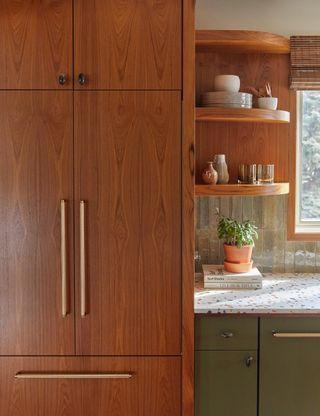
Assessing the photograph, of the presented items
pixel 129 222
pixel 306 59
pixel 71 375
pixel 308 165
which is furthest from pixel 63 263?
pixel 306 59

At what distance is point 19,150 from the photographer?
194 centimetres

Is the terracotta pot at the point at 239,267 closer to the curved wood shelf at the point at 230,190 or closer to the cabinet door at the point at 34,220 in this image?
the curved wood shelf at the point at 230,190

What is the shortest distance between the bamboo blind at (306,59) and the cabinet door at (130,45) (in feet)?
2.95

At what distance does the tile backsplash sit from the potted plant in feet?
0.63

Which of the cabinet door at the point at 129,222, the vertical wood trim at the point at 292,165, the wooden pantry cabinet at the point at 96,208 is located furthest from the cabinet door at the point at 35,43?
the vertical wood trim at the point at 292,165

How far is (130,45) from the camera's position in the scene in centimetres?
193

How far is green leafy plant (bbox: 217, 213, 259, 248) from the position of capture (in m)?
2.41

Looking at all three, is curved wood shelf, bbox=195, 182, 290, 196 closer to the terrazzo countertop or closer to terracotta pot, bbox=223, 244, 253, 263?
terracotta pot, bbox=223, 244, 253, 263

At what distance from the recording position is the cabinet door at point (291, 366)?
2.05 metres

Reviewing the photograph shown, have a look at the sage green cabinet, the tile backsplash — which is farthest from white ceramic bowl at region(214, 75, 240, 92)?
the sage green cabinet

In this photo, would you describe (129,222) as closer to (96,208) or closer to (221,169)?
(96,208)

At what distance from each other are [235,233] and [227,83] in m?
0.76

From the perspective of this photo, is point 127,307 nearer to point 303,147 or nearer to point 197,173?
point 197,173

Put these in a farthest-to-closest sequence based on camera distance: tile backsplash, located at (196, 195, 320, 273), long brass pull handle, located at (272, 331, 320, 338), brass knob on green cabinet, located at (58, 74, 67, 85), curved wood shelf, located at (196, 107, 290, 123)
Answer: tile backsplash, located at (196, 195, 320, 273) < curved wood shelf, located at (196, 107, 290, 123) < long brass pull handle, located at (272, 331, 320, 338) < brass knob on green cabinet, located at (58, 74, 67, 85)
